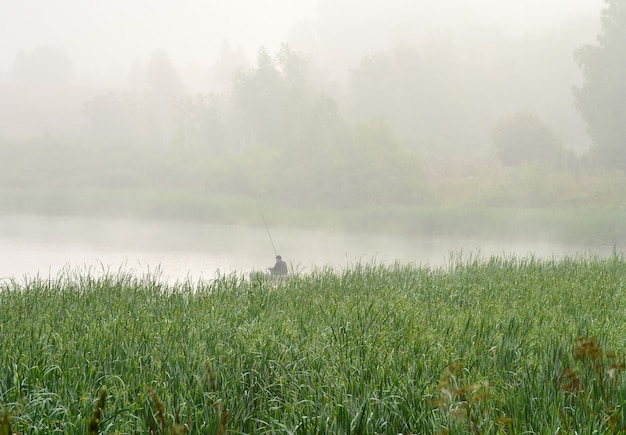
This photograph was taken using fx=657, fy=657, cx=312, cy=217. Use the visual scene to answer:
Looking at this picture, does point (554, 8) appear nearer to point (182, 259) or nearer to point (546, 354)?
point (182, 259)

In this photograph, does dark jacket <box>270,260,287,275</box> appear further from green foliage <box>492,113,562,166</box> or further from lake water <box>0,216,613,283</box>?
green foliage <box>492,113,562,166</box>

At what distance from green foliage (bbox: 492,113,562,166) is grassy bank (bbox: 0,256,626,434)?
45605 mm

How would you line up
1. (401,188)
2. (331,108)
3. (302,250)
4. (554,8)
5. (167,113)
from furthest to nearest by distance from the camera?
1. (554,8)
2. (167,113)
3. (331,108)
4. (401,188)
5. (302,250)

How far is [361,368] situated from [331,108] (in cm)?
5206

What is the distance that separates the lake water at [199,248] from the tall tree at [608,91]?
53.1ft

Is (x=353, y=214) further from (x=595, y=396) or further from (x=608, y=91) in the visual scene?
(x=595, y=396)

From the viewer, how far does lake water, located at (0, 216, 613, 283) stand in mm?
25891

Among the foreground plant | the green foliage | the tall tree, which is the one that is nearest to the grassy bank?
the foreground plant

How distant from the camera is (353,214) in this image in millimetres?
48375

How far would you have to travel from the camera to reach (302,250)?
32.0 metres

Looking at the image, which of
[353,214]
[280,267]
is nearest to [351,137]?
[353,214]

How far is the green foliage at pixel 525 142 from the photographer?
171 feet

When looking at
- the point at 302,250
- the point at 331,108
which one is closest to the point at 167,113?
the point at 331,108

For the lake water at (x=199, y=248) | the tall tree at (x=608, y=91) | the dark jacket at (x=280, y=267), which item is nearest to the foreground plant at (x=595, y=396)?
the dark jacket at (x=280, y=267)
